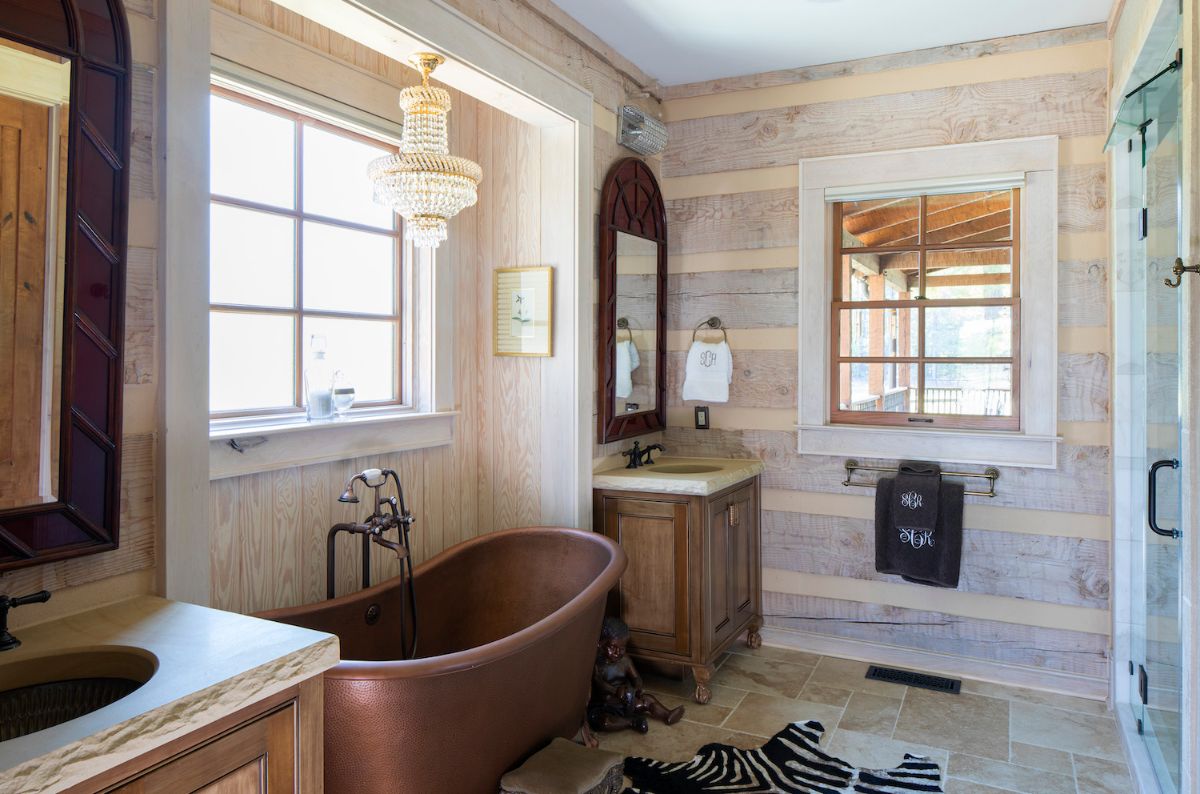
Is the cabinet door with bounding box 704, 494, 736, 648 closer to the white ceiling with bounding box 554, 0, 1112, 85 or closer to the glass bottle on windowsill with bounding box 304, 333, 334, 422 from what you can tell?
the glass bottle on windowsill with bounding box 304, 333, 334, 422

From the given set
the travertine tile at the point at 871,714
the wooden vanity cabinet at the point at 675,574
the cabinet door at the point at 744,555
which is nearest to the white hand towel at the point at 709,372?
the cabinet door at the point at 744,555

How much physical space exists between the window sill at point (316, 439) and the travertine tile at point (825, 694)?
6.09 feet

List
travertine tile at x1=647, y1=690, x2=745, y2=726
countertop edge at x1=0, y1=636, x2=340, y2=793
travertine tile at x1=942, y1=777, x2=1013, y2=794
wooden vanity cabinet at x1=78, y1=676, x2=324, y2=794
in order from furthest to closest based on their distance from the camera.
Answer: travertine tile at x1=647, y1=690, x2=745, y2=726 → travertine tile at x1=942, y1=777, x2=1013, y2=794 → wooden vanity cabinet at x1=78, y1=676, x2=324, y2=794 → countertop edge at x1=0, y1=636, x2=340, y2=793

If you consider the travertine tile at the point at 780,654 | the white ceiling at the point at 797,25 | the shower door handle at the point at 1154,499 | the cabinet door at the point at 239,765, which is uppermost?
the white ceiling at the point at 797,25

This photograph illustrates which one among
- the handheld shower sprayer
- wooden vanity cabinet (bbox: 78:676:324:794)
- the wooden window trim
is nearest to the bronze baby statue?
the handheld shower sprayer

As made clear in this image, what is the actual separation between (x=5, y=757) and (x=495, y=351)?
2499 millimetres

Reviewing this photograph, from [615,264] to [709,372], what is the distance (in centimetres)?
78

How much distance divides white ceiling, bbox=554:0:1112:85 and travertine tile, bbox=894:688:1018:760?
2.83 metres

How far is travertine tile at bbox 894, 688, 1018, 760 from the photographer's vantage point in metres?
2.88

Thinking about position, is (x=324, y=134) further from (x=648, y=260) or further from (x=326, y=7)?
(x=648, y=260)

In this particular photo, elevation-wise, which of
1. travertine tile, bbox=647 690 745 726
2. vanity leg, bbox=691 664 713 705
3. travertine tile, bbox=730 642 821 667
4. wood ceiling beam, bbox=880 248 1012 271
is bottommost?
travertine tile, bbox=647 690 745 726

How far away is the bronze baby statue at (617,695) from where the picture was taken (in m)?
2.98

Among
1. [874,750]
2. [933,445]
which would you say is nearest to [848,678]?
[874,750]

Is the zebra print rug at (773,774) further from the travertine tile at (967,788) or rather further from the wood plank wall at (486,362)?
the wood plank wall at (486,362)
